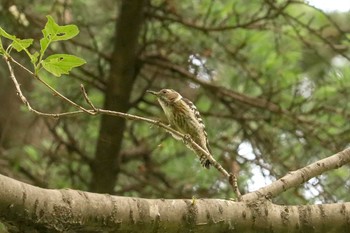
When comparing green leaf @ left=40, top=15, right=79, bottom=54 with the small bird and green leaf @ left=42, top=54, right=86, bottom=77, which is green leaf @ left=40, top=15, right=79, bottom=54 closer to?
green leaf @ left=42, top=54, right=86, bottom=77

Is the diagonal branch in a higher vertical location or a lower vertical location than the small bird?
lower

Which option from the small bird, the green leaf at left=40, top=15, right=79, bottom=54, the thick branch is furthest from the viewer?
the small bird

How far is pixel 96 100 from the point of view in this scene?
5.03m

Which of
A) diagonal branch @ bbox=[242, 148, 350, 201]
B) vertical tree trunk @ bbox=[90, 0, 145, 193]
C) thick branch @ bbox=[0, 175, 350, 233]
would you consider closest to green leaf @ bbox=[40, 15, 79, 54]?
thick branch @ bbox=[0, 175, 350, 233]

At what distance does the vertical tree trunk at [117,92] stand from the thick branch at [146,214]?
95.4 inches

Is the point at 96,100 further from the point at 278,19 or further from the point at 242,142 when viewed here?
the point at 278,19

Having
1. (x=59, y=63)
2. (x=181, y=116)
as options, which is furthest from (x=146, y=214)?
(x=181, y=116)

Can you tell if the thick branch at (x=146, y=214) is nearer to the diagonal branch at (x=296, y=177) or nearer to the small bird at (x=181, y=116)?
the diagonal branch at (x=296, y=177)

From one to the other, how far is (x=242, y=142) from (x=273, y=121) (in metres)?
0.27

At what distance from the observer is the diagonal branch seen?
7.41 ft

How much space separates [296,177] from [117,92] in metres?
2.36

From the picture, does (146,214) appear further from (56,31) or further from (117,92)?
(117,92)

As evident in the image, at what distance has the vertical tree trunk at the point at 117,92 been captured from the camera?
4445mm

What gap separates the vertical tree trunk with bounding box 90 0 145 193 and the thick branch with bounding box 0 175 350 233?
7.95 ft
